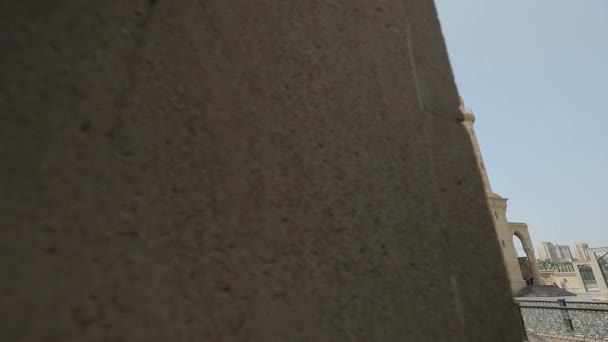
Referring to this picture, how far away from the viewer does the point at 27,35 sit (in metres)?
0.56

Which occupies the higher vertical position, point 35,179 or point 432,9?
point 432,9

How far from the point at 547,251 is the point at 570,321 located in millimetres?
97152

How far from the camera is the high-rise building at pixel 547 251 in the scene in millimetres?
79725

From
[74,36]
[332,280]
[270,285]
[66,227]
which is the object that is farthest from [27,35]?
[332,280]

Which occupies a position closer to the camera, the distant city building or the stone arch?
the stone arch

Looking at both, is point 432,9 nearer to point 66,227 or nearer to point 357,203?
point 357,203

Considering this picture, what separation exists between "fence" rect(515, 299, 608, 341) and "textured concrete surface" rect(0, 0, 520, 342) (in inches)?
252

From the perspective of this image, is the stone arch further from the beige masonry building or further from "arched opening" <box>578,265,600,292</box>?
"arched opening" <box>578,265,600,292</box>

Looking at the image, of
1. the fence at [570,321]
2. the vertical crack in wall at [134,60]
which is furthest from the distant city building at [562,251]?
the vertical crack in wall at [134,60]

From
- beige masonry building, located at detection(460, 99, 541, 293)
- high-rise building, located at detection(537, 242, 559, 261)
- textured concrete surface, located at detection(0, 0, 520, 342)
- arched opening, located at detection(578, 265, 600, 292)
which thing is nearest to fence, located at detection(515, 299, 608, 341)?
textured concrete surface, located at detection(0, 0, 520, 342)

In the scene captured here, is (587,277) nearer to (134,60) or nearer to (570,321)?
(570,321)

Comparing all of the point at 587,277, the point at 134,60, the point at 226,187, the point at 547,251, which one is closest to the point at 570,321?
the point at 226,187

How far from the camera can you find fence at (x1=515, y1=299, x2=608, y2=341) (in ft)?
19.9

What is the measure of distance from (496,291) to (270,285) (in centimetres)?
73
